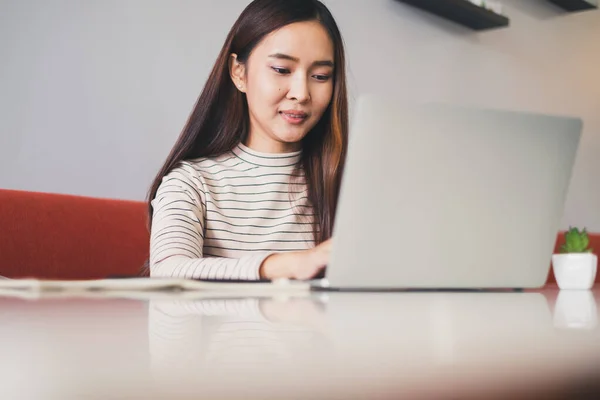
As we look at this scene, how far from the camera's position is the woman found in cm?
149

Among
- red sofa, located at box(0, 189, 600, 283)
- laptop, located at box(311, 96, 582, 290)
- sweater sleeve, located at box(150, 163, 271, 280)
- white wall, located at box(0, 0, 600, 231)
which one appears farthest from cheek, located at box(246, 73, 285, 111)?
laptop, located at box(311, 96, 582, 290)

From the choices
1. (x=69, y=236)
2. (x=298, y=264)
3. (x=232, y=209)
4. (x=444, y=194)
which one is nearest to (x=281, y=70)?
(x=232, y=209)

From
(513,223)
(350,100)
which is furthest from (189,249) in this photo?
(350,100)

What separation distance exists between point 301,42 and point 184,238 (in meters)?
0.54

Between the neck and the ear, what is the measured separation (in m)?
0.12

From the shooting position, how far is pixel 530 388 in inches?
6.8

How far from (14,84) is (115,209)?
46 centimetres

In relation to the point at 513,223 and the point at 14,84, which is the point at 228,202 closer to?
the point at 14,84

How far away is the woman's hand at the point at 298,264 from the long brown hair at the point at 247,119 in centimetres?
54

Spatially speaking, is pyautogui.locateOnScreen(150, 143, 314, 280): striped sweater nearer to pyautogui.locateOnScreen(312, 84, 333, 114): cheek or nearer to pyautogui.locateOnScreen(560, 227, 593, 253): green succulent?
pyautogui.locateOnScreen(312, 84, 333, 114): cheek

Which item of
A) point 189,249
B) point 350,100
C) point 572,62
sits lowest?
point 189,249

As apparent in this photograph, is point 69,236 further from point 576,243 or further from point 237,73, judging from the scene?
point 576,243

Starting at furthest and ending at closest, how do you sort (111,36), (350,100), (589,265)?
(350,100), (111,36), (589,265)

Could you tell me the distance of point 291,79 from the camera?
1545 mm
